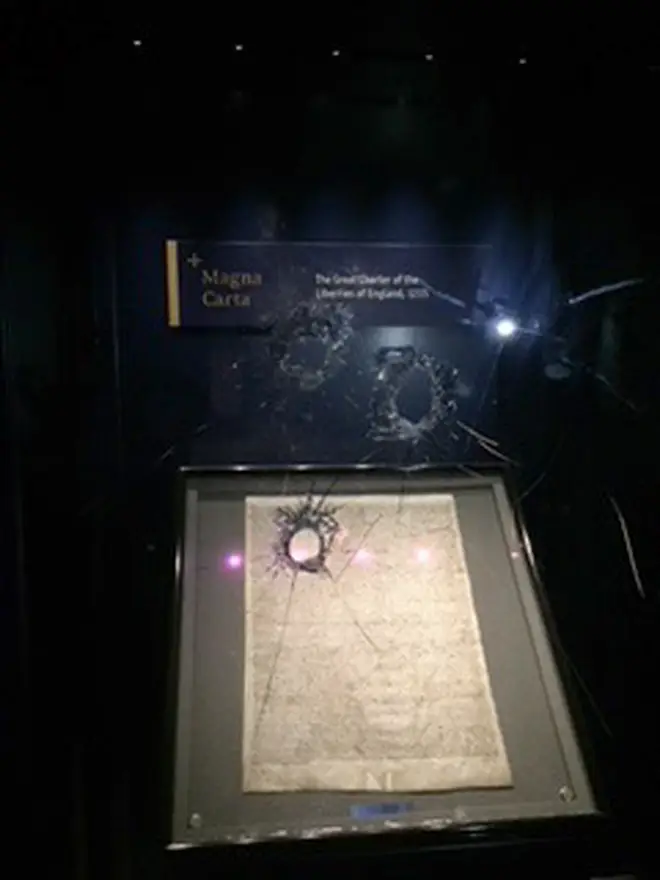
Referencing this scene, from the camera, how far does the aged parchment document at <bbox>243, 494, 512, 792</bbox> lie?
116cm

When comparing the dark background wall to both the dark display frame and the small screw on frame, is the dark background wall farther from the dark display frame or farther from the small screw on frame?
the small screw on frame

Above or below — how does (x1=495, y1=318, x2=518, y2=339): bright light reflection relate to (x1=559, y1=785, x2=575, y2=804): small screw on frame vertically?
above

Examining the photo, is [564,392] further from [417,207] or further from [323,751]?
[323,751]

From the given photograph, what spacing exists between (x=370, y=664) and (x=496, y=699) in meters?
0.17

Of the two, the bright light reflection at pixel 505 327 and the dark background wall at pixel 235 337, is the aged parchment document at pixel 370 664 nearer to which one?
the dark background wall at pixel 235 337

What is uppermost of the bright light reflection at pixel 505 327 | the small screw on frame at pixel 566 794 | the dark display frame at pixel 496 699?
the bright light reflection at pixel 505 327

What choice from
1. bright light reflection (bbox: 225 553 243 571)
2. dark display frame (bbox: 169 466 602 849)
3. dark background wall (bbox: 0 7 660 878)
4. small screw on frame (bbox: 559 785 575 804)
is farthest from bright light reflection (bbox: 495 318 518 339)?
small screw on frame (bbox: 559 785 575 804)

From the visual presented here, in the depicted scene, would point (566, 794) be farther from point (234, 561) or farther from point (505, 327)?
point (505, 327)

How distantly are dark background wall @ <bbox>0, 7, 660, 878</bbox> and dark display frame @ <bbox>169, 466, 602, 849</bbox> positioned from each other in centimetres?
7

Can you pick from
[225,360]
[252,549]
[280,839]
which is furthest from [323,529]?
[280,839]

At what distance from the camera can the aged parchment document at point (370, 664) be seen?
1.16 metres

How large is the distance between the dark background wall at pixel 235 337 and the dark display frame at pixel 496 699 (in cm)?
7

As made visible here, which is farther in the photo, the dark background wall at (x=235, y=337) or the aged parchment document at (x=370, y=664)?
the dark background wall at (x=235, y=337)

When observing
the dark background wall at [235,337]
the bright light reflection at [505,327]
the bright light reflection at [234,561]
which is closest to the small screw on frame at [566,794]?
the dark background wall at [235,337]
